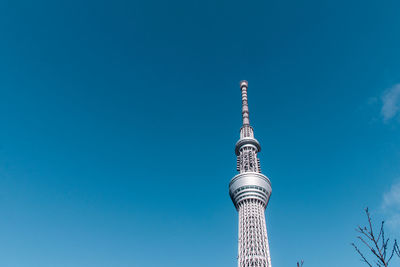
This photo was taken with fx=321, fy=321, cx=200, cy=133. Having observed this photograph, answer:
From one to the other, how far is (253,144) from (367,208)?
263 ft

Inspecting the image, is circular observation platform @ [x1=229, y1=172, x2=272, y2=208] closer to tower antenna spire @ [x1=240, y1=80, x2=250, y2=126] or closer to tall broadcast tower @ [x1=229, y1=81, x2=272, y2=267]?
tall broadcast tower @ [x1=229, y1=81, x2=272, y2=267]

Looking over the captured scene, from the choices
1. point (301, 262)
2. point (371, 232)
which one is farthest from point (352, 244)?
point (301, 262)

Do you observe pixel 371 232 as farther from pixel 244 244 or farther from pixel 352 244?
pixel 244 244

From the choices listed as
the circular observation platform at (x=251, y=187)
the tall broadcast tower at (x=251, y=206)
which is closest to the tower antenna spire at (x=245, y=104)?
the tall broadcast tower at (x=251, y=206)

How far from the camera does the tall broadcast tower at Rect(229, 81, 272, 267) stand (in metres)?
67.7

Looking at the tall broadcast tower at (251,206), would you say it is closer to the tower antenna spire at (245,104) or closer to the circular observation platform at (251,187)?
the circular observation platform at (251,187)

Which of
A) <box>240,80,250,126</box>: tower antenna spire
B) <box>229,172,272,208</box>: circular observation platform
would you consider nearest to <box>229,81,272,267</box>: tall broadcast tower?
<box>229,172,272,208</box>: circular observation platform

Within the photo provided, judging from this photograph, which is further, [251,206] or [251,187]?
[251,187]

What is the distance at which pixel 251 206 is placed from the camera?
73.6 metres

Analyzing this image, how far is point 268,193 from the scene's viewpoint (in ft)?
255

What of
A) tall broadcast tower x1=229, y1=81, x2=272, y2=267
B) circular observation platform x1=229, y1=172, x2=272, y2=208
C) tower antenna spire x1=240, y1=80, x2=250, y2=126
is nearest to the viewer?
tall broadcast tower x1=229, y1=81, x2=272, y2=267

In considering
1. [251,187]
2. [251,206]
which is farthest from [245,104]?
[251,206]

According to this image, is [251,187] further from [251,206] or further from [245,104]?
[245,104]

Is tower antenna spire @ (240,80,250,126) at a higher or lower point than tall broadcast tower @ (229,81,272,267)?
higher
